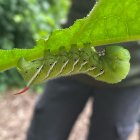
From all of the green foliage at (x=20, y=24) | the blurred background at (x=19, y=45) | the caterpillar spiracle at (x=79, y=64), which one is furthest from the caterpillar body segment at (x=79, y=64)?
the green foliage at (x=20, y=24)

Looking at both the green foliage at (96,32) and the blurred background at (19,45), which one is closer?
the green foliage at (96,32)

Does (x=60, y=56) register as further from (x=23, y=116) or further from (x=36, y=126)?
(x=23, y=116)

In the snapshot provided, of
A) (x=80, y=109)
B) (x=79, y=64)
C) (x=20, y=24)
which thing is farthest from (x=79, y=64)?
(x=20, y=24)

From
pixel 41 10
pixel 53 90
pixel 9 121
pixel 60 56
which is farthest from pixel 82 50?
pixel 41 10

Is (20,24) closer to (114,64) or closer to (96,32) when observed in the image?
(114,64)

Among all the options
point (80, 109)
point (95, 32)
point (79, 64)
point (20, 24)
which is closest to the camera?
point (95, 32)

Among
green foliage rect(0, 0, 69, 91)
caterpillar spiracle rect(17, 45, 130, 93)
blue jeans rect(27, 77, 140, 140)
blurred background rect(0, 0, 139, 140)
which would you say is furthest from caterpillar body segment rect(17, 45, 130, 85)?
green foliage rect(0, 0, 69, 91)

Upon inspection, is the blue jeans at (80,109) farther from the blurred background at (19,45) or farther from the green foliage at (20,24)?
the green foliage at (20,24)
